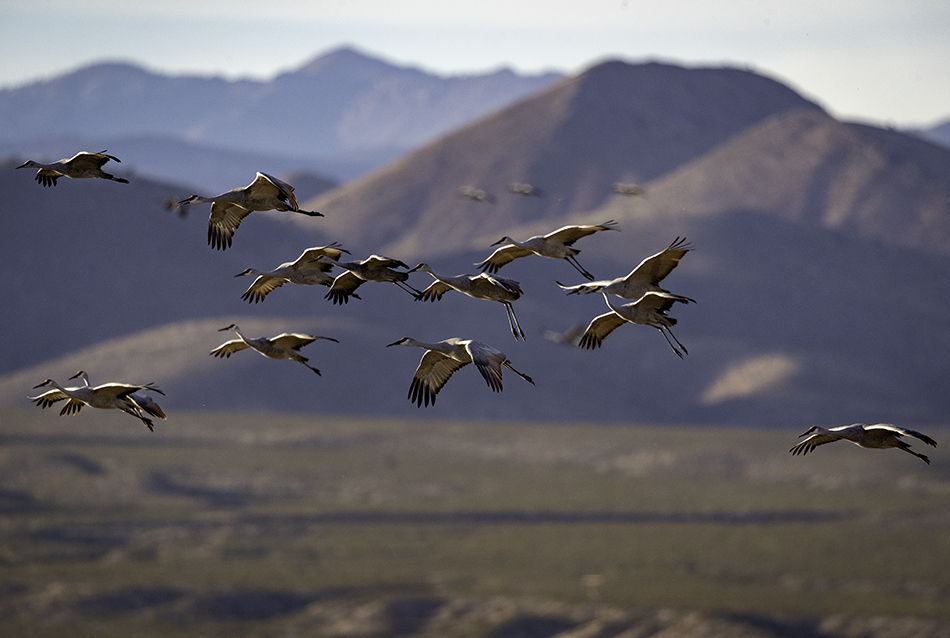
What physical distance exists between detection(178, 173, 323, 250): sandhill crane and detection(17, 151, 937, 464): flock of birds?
0.05ft

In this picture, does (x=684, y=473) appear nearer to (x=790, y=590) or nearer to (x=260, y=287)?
(x=790, y=590)

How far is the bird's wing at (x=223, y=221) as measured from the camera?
707 inches

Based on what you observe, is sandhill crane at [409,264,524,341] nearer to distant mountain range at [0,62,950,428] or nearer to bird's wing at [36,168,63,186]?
bird's wing at [36,168,63,186]

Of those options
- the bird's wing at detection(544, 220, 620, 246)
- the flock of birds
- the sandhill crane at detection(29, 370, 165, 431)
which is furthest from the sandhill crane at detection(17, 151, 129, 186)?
the bird's wing at detection(544, 220, 620, 246)

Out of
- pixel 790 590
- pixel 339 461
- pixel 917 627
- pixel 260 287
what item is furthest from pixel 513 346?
pixel 260 287

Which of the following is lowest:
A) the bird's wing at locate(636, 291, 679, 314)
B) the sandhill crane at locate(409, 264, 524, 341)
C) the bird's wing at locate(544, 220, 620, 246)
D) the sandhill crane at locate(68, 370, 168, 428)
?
the sandhill crane at locate(68, 370, 168, 428)

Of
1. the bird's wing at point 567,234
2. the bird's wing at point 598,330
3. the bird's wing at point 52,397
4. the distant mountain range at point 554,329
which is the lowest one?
the bird's wing at point 52,397

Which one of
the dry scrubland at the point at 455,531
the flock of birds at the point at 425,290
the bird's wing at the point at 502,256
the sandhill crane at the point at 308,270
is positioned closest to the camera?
the flock of birds at the point at 425,290

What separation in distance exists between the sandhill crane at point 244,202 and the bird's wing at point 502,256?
8.23 feet

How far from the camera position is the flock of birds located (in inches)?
555

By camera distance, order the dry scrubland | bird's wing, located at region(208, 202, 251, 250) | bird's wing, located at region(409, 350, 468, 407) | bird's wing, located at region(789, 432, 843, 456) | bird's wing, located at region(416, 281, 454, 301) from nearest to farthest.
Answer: bird's wing, located at region(789, 432, 843, 456)
bird's wing, located at region(409, 350, 468, 407)
bird's wing, located at region(416, 281, 454, 301)
bird's wing, located at region(208, 202, 251, 250)
the dry scrubland

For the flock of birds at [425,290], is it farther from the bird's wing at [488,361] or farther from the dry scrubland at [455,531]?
the dry scrubland at [455,531]

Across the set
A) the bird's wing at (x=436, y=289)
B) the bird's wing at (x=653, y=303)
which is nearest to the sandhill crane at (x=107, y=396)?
the bird's wing at (x=436, y=289)

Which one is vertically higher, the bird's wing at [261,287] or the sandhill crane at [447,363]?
the bird's wing at [261,287]
